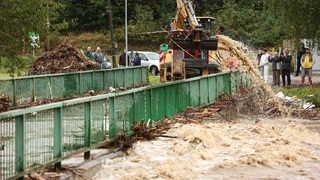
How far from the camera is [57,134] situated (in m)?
6.27

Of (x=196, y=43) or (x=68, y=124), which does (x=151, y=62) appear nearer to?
(x=196, y=43)

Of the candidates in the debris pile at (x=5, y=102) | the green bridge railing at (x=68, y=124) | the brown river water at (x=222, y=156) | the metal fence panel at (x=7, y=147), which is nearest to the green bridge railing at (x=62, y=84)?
the debris pile at (x=5, y=102)

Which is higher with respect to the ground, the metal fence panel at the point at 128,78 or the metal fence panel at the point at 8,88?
the metal fence panel at the point at 128,78

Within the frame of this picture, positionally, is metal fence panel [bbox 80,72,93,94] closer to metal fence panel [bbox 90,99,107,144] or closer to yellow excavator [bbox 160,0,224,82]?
yellow excavator [bbox 160,0,224,82]

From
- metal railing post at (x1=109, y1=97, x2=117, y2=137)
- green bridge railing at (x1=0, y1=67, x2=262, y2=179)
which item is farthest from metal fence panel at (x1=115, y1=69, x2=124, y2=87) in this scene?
metal railing post at (x1=109, y1=97, x2=117, y2=137)

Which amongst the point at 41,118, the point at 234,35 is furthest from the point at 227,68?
the point at 234,35

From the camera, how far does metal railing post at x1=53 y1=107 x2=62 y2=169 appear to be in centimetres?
623

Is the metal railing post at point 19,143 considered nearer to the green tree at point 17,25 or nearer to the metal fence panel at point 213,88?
the green tree at point 17,25

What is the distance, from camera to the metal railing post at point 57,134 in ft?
20.4

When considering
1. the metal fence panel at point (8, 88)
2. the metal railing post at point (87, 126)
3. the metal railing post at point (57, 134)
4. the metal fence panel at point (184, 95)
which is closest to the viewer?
the metal railing post at point (57, 134)

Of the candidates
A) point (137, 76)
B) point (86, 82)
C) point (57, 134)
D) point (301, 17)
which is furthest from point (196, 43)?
A: point (301, 17)

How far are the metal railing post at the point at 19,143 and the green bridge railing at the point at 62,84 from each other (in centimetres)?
717

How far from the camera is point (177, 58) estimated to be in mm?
15805

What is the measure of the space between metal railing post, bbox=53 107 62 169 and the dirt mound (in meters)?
12.5
